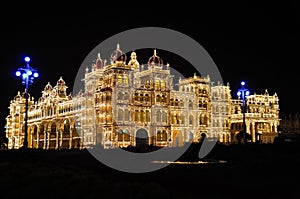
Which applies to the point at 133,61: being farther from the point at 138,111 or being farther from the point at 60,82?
the point at 60,82

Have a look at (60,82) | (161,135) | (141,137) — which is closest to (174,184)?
(141,137)

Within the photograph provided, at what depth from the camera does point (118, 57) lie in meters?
66.0

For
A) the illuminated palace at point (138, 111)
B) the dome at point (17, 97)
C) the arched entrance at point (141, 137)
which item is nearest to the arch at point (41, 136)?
the illuminated palace at point (138, 111)

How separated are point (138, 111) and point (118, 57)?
9.97 m

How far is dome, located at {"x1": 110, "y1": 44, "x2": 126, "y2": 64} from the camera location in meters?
66.0

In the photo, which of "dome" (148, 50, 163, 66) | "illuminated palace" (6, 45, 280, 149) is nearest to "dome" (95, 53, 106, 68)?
"illuminated palace" (6, 45, 280, 149)

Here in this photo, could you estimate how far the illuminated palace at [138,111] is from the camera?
63841 millimetres

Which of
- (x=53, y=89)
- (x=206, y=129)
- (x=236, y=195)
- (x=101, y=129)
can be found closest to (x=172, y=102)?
(x=206, y=129)

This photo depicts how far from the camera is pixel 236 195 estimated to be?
1272cm

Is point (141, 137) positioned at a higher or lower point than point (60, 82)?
lower

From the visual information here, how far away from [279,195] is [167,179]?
18.5 feet

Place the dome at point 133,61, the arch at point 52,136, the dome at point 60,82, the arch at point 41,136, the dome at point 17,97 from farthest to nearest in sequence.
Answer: the dome at point 17,97 → the arch at point 41,136 → the arch at point 52,136 → the dome at point 60,82 → the dome at point 133,61

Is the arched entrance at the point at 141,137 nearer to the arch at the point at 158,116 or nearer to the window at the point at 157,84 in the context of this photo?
the arch at the point at 158,116

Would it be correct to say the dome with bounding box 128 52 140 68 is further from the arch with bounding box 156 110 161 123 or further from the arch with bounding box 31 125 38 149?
the arch with bounding box 31 125 38 149
